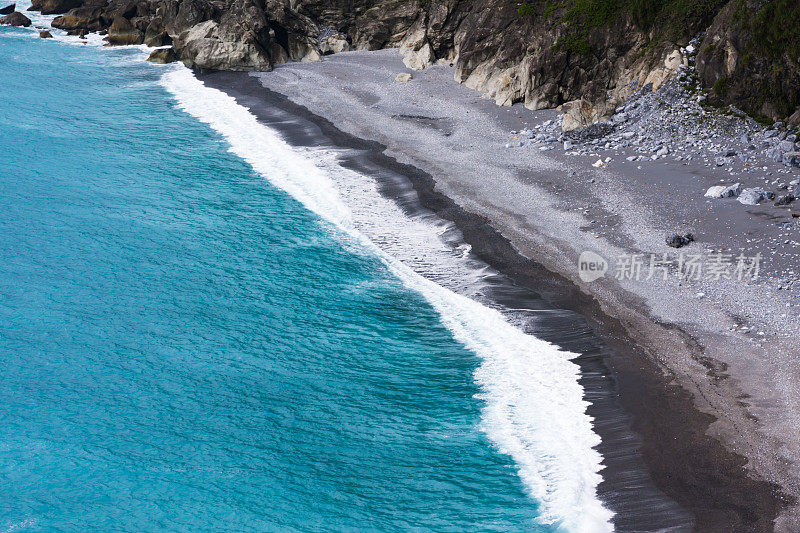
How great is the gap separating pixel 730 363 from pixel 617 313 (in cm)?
490

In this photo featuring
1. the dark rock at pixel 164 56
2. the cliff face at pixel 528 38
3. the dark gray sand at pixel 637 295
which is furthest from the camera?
the dark rock at pixel 164 56

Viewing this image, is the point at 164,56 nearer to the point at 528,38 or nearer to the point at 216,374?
the point at 528,38

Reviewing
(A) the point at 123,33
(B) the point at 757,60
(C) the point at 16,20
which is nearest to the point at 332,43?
(A) the point at 123,33

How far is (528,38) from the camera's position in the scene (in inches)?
2060

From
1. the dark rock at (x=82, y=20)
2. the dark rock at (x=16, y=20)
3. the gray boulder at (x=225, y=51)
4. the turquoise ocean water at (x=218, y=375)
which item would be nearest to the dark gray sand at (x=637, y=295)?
the turquoise ocean water at (x=218, y=375)

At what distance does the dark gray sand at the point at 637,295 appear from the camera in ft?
69.5

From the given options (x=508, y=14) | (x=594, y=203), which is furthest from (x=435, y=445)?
(x=508, y=14)

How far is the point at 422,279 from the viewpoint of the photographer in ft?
107

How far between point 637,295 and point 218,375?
16818mm

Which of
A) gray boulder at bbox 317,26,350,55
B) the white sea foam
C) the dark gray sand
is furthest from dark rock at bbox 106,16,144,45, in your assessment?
the white sea foam

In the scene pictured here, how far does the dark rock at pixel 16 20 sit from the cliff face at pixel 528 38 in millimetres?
6727

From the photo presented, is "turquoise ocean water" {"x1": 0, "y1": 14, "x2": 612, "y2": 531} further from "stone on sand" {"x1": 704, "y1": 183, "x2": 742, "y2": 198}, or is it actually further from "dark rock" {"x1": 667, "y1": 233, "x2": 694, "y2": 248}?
"stone on sand" {"x1": 704, "y1": 183, "x2": 742, "y2": 198}

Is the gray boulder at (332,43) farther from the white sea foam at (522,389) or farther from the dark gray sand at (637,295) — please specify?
the white sea foam at (522,389)

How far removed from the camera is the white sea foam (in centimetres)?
2138
